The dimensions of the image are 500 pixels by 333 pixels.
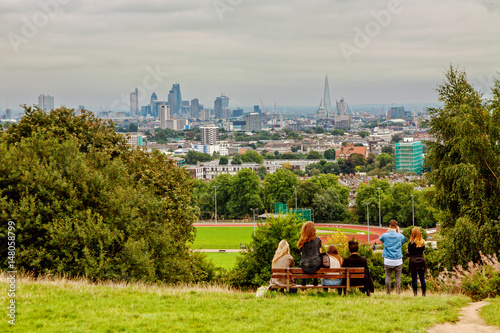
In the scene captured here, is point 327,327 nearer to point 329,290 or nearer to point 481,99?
point 329,290

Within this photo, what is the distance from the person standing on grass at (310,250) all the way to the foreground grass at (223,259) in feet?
95.2

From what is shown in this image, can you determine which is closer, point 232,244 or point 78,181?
point 78,181

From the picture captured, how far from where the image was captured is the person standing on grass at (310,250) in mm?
10555

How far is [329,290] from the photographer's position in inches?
454

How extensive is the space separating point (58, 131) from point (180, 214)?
5.53m

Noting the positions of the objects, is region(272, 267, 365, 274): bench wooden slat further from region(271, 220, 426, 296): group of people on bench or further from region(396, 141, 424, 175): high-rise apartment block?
region(396, 141, 424, 175): high-rise apartment block

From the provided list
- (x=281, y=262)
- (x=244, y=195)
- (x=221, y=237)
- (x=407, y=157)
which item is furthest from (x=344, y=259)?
(x=407, y=157)

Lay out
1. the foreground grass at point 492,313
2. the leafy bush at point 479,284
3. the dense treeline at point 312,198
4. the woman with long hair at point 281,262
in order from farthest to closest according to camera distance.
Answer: the dense treeline at point 312,198
the leafy bush at point 479,284
the woman with long hair at point 281,262
the foreground grass at point 492,313

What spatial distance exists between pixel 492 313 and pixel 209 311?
4615 mm

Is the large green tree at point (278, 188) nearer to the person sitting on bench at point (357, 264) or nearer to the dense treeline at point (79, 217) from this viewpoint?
the dense treeline at point (79, 217)

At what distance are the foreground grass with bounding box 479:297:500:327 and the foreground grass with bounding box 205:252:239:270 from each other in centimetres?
2988

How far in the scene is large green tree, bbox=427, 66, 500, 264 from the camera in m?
18.6

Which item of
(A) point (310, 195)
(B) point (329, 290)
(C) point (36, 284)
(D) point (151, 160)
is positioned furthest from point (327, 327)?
(A) point (310, 195)

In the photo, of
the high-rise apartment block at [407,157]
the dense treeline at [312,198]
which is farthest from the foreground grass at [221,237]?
the high-rise apartment block at [407,157]
